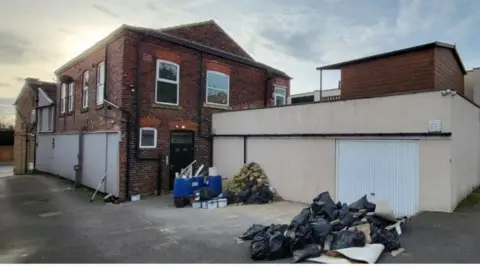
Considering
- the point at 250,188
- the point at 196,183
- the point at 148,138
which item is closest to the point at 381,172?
the point at 250,188

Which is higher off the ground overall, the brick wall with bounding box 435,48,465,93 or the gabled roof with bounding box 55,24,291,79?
the gabled roof with bounding box 55,24,291,79

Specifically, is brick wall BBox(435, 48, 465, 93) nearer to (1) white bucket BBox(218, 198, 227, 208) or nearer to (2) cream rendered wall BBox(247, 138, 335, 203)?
(2) cream rendered wall BBox(247, 138, 335, 203)

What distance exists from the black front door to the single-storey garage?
2.39 meters

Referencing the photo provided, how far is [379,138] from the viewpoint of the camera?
7383 millimetres

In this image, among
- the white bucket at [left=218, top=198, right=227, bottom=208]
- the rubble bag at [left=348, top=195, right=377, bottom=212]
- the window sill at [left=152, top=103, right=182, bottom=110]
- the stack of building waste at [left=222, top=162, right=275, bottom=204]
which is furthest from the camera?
the window sill at [left=152, top=103, right=182, bottom=110]

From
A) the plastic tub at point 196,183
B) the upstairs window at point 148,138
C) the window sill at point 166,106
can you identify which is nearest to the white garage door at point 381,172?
the plastic tub at point 196,183

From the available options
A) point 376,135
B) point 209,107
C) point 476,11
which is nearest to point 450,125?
point 376,135

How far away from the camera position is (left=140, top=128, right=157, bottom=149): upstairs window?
10109 mm

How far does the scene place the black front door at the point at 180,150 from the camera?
11.0 metres

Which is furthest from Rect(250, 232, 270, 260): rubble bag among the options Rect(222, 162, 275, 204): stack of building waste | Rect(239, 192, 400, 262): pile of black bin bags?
Rect(222, 162, 275, 204): stack of building waste

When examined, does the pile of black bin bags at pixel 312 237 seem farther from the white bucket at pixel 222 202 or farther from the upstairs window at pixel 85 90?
the upstairs window at pixel 85 90

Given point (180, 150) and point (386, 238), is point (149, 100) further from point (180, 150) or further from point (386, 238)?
point (386, 238)

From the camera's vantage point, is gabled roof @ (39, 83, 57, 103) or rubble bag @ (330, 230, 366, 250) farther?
gabled roof @ (39, 83, 57, 103)
